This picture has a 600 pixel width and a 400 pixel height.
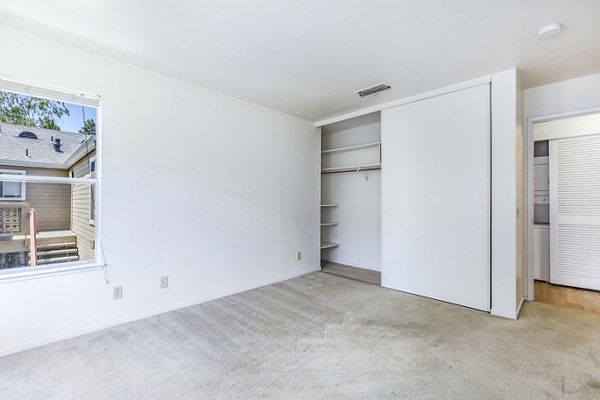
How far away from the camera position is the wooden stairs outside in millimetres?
2496

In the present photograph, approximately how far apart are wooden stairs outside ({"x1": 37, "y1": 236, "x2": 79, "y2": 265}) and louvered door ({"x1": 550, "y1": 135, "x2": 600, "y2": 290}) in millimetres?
5743

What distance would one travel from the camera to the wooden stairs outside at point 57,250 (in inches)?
98.3

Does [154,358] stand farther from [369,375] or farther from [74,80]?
[74,80]

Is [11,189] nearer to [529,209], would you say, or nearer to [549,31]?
[549,31]

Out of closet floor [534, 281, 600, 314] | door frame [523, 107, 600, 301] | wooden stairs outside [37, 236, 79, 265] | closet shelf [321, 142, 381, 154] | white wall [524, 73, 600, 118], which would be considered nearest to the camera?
wooden stairs outside [37, 236, 79, 265]

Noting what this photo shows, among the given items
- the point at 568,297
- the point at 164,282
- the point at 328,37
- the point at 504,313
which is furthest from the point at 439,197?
the point at 164,282

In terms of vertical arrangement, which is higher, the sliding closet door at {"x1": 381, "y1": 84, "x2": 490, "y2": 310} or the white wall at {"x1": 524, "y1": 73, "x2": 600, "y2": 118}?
the white wall at {"x1": 524, "y1": 73, "x2": 600, "y2": 118}

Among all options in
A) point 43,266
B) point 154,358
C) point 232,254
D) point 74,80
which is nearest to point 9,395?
point 154,358

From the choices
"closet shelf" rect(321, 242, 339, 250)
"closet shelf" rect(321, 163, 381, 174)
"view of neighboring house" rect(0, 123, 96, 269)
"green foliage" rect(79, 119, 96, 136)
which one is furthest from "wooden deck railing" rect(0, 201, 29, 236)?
"closet shelf" rect(321, 163, 381, 174)

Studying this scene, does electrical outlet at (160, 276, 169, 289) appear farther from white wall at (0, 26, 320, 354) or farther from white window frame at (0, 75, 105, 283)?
white window frame at (0, 75, 105, 283)

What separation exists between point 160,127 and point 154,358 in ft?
7.09

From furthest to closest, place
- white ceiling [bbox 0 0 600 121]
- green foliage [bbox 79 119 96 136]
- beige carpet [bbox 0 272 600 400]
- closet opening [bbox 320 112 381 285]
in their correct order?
closet opening [bbox 320 112 381 285] → green foliage [bbox 79 119 96 136] → white ceiling [bbox 0 0 600 121] → beige carpet [bbox 0 272 600 400]

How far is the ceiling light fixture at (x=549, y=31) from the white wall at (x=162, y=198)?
9.75 feet

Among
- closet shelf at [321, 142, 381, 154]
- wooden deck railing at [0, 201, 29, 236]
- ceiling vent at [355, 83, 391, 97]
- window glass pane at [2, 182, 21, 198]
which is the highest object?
ceiling vent at [355, 83, 391, 97]
